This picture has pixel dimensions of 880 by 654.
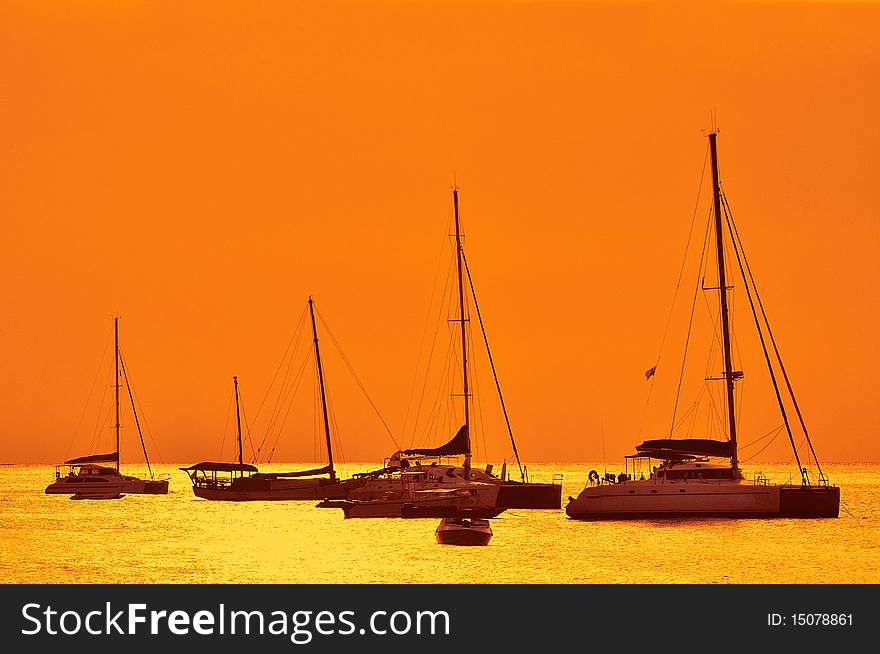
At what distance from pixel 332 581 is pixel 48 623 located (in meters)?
25.4

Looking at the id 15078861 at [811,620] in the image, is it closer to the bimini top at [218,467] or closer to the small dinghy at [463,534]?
the small dinghy at [463,534]

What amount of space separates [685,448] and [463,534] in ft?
46.8

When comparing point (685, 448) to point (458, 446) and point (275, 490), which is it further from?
point (275, 490)

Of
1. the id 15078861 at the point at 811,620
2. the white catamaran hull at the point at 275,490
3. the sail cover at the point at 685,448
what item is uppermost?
the sail cover at the point at 685,448

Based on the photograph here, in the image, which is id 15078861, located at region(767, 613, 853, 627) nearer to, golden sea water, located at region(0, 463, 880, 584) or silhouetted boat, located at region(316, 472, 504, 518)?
golden sea water, located at region(0, 463, 880, 584)

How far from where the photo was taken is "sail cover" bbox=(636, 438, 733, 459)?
77.8 meters

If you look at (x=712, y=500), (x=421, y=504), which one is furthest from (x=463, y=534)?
(x=421, y=504)

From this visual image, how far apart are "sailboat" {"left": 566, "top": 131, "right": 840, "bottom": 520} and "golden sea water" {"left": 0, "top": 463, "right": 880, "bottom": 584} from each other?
1404 millimetres

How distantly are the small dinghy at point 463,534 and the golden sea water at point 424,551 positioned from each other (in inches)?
19.5

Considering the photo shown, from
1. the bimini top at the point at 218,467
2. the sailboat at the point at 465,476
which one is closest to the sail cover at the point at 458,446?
the sailboat at the point at 465,476

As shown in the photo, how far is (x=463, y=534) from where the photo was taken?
2864 inches

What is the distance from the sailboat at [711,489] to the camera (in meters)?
75.8

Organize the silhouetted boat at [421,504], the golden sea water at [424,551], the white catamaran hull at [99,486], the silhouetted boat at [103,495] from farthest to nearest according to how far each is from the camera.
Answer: the silhouetted boat at [103,495]
the white catamaran hull at [99,486]
the silhouetted boat at [421,504]
the golden sea water at [424,551]

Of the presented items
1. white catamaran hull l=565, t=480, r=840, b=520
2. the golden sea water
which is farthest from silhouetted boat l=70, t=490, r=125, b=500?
white catamaran hull l=565, t=480, r=840, b=520
